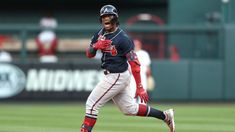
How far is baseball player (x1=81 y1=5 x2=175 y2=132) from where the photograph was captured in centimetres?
894

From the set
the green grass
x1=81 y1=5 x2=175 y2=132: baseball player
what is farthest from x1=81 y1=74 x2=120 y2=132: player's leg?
the green grass

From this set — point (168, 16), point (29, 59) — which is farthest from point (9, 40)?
point (168, 16)

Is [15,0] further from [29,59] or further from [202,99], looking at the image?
[202,99]

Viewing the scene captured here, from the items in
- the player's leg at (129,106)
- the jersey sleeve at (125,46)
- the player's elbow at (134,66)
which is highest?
the jersey sleeve at (125,46)

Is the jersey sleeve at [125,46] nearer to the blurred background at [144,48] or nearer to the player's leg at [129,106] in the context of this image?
the player's leg at [129,106]

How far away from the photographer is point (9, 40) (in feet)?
59.1

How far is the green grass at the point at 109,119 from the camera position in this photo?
1106cm

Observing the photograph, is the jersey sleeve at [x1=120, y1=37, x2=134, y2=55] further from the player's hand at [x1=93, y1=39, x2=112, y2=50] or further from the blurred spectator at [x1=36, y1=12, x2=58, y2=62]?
the blurred spectator at [x1=36, y1=12, x2=58, y2=62]

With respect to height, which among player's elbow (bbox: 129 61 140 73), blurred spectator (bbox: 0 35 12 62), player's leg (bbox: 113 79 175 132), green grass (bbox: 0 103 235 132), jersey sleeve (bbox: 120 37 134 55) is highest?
blurred spectator (bbox: 0 35 12 62)

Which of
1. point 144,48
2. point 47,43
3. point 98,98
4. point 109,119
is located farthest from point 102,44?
point 47,43

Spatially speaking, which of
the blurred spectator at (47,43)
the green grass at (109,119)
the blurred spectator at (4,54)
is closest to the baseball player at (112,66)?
the green grass at (109,119)

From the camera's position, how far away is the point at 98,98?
9047 millimetres

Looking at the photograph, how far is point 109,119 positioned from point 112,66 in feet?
13.4

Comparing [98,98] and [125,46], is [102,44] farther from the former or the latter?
[98,98]
